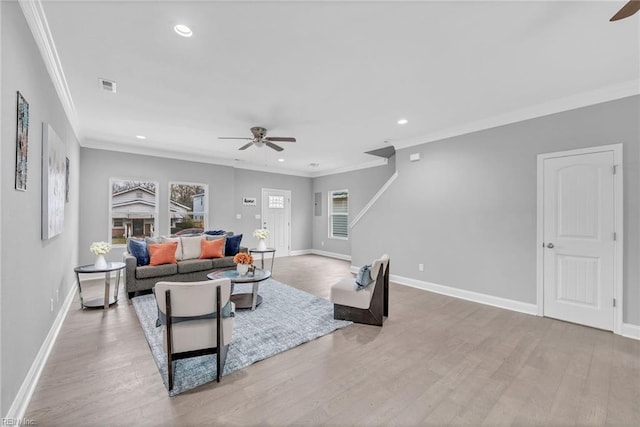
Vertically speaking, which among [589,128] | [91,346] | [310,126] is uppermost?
[310,126]

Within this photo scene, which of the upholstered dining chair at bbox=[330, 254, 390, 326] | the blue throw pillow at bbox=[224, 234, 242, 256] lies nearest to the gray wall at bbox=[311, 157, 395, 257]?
the blue throw pillow at bbox=[224, 234, 242, 256]

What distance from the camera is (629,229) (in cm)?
299

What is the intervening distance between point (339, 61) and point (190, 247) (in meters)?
4.10

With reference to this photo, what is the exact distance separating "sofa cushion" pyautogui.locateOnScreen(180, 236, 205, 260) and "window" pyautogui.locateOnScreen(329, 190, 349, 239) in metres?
4.27

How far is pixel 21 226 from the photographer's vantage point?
189 cm

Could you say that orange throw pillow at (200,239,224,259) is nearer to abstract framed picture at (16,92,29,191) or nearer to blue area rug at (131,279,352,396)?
blue area rug at (131,279,352,396)

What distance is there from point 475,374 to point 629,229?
2525 millimetres

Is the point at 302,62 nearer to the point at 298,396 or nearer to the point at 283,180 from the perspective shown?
the point at 298,396

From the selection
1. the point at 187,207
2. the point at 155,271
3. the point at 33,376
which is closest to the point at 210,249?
the point at 155,271

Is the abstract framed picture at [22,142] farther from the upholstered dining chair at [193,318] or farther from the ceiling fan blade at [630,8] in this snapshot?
the ceiling fan blade at [630,8]

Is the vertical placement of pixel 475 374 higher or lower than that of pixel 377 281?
lower

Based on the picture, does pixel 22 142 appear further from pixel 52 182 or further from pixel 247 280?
pixel 247 280

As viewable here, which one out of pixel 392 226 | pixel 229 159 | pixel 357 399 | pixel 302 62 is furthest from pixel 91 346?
pixel 229 159

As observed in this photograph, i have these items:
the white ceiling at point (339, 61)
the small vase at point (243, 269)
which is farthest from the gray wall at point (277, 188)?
the small vase at point (243, 269)
